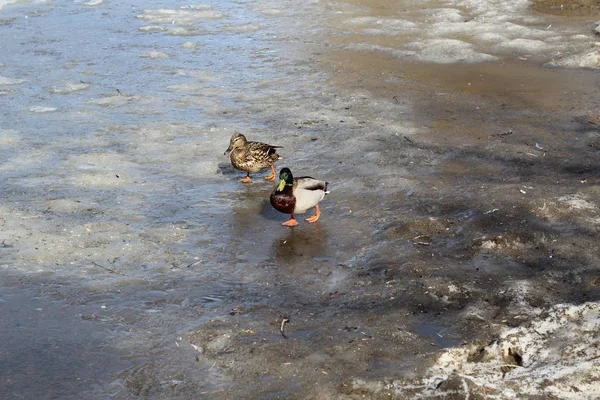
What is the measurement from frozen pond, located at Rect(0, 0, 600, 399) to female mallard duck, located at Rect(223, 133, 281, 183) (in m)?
0.28

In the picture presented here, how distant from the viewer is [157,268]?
7.09m

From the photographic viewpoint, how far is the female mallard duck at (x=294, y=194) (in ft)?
25.6

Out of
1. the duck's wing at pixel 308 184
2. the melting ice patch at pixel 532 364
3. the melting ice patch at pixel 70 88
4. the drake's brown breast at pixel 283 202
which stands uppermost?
the duck's wing at pixel 308 184

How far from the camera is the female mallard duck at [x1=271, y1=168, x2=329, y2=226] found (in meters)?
7.80

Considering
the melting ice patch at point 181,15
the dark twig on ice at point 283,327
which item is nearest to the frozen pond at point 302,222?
the dark twig on ice at point 283,327

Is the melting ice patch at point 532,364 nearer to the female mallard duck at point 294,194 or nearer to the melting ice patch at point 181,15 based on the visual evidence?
the female mallard duck at point 294,194

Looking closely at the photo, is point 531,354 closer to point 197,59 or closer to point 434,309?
point 434,309

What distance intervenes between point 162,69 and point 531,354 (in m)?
9.56

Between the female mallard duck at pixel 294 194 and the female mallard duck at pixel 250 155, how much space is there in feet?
3.79

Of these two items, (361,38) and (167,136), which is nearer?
(167,136)

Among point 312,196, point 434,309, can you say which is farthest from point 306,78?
point 434,309

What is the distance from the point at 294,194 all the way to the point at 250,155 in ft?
4.40

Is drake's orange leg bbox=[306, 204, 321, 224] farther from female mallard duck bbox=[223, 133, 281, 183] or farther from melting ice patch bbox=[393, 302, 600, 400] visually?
melting ice patch bbox=[393, 302, 600, 400]

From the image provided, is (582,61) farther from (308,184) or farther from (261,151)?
(308,184)
